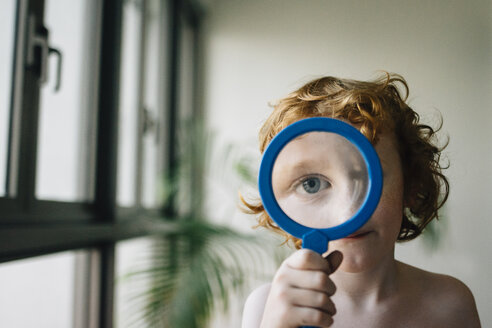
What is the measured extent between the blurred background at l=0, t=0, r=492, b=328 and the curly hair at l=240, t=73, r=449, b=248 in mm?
28

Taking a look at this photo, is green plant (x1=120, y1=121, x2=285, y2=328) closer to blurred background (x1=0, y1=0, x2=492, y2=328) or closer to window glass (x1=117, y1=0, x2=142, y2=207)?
blurred background (x1=0, y1=0, x2=492, y2=328)

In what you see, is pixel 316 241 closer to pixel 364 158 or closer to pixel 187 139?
pixel 364 158

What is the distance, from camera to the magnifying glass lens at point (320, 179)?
0.53 meters

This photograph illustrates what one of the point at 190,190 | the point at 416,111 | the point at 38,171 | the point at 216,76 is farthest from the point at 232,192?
the point at 416,111

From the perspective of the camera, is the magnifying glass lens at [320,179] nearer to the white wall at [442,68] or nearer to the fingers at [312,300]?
the fingers at [312,300]

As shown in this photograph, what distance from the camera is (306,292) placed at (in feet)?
1.72

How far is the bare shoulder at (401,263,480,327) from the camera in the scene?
0.68 metres

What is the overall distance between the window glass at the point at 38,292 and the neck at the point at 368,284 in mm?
846

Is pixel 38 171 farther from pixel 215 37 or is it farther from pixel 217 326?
pixel 217 326

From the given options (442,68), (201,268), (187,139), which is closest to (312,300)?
(442,68)

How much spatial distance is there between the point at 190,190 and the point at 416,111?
1.43m

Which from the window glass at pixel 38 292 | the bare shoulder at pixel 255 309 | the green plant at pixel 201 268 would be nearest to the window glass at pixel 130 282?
the green plant at pixel 201 268

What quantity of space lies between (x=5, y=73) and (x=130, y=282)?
33.6 inches

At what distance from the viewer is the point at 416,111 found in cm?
67
